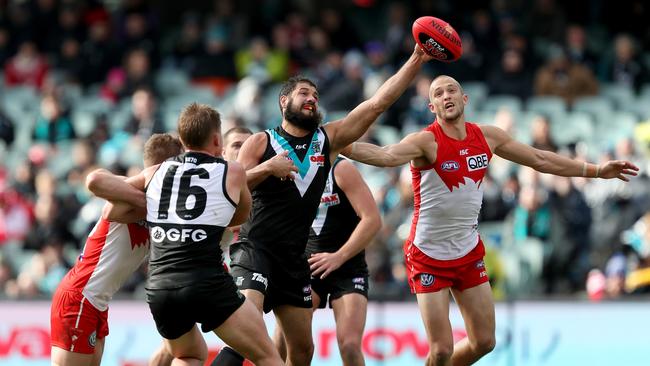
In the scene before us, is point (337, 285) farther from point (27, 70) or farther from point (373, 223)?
point (27, 70)

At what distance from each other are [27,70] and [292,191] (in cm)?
1150

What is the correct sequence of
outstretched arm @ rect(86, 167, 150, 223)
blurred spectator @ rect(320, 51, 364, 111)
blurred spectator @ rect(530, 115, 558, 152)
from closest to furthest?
outstretched arm @ rect(86, 167, 150, 223), blurred spectator @ rect(530, 115, 558, 152), blurred spectator @ rect(320, 51, 364, 111)

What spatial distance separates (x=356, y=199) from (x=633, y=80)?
9.94m

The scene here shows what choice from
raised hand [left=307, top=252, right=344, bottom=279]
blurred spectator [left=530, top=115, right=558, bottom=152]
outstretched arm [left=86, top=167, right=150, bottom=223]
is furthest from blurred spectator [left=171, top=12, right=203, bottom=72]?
outstretched arm [left=86, top=167, right=150, bottom=223]

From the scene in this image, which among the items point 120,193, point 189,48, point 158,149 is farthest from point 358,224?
point 189,48

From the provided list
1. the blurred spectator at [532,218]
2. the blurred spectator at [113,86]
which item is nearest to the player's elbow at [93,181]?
the blurred spectator at [532,218]

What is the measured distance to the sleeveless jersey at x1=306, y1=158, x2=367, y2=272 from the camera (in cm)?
1023

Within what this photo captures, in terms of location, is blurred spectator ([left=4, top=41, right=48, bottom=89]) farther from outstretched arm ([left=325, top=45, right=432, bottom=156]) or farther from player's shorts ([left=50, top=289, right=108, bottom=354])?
outstretched arm ([left=325, top=45, right=432, bottom=156])

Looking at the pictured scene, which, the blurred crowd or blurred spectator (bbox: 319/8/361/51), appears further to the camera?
blurred spectator (bbox: 319/8/361/51)

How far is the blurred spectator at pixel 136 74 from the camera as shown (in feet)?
61.3

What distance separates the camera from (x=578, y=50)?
19.1 m

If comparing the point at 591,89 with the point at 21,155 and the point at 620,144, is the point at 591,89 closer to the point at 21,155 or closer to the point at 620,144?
the point at 620,144

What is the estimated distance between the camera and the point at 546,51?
20.1 m

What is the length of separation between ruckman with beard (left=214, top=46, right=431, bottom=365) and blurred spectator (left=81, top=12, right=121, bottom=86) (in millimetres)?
10706
